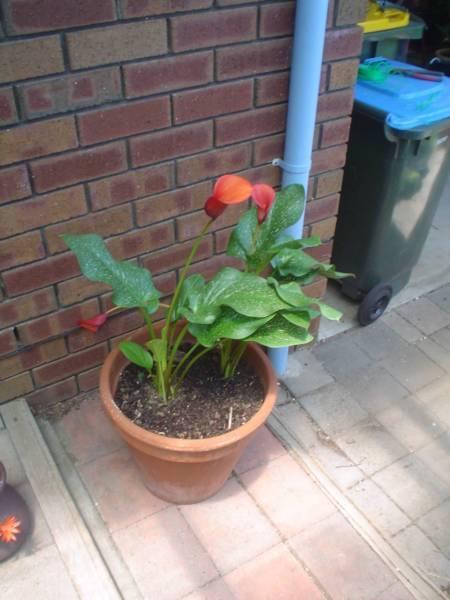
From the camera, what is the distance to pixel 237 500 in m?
1.79

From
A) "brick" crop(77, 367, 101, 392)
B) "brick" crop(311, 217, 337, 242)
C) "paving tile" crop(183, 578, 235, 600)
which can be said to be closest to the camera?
"paving tile" crop(183, 578, 235, 600)

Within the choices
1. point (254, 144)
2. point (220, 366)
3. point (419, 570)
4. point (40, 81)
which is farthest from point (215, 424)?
point (40, 81)

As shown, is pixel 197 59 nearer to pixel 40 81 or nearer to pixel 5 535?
pixel 40 81

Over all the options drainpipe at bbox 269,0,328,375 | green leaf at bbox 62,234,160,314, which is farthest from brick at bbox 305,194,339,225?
green leaf at bbox 62,234,160,314

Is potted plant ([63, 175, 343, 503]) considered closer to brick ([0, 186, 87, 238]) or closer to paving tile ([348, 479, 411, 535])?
brick ([0, 186, 87, 238])

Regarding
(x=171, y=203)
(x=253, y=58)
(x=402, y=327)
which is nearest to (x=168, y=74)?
(x=253, y=58)

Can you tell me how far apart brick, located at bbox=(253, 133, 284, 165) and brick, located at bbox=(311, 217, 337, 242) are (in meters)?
0.34

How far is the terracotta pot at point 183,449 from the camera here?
1482 millimetres

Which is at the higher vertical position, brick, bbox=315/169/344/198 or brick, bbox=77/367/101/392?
brick, bbox=315/169/344/198

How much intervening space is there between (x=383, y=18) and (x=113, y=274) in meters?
2.13

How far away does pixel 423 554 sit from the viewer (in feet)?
5.57

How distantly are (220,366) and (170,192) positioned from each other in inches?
21.5

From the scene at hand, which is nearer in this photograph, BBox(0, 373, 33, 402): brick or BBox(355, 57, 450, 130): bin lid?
BBox(0, 373, 33, 402): brick

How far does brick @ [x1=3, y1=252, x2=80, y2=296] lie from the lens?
1.65 metres
